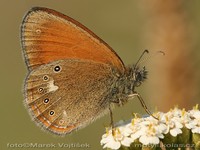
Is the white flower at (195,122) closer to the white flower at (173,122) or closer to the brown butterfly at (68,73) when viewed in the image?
the white flower at (173,122)

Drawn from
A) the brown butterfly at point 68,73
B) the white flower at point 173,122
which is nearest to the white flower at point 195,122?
the white flower at point 173,122

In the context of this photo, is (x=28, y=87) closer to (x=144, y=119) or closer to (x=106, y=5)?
→ (x=144, y=119)

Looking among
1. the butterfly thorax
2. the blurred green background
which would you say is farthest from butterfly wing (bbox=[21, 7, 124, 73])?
the blurred green background

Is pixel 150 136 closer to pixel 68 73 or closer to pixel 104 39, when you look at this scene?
pixel 68 73

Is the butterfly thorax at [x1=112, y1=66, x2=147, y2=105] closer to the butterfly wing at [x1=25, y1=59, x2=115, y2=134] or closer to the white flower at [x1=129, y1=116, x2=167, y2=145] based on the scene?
the butterfly wing at [x1=25, y1=59, x2=115, y2=134]

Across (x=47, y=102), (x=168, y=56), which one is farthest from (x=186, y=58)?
(x=47, y=102)

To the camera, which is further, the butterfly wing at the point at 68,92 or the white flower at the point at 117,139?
the butterfly wing at the point at 68,92

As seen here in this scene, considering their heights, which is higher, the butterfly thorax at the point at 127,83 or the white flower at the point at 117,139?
the butterfly thorax at the point at 127,83
